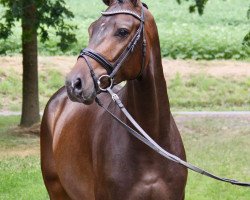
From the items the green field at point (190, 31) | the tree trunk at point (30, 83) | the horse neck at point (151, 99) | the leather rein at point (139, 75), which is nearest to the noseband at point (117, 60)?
the leather rein at point (139, 75)

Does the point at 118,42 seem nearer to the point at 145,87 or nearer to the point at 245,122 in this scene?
the point at 145,87

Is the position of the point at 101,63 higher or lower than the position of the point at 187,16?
higher

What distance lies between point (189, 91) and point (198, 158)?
32.8ft

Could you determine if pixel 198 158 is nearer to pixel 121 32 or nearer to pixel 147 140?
pixel 147 140

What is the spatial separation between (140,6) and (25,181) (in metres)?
6.18

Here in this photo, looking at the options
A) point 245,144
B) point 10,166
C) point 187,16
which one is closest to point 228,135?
point 245,144

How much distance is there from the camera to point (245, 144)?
13750mm

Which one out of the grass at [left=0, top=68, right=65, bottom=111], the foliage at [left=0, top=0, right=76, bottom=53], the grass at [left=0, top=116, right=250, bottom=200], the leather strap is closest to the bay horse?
the leather strap

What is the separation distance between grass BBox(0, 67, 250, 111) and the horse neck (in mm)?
14625

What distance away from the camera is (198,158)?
41.1ft

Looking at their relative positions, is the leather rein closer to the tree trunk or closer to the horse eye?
the horse eye

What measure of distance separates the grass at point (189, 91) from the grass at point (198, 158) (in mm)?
3304

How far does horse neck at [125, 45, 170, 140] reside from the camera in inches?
203

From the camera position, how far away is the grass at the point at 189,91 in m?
20.8
